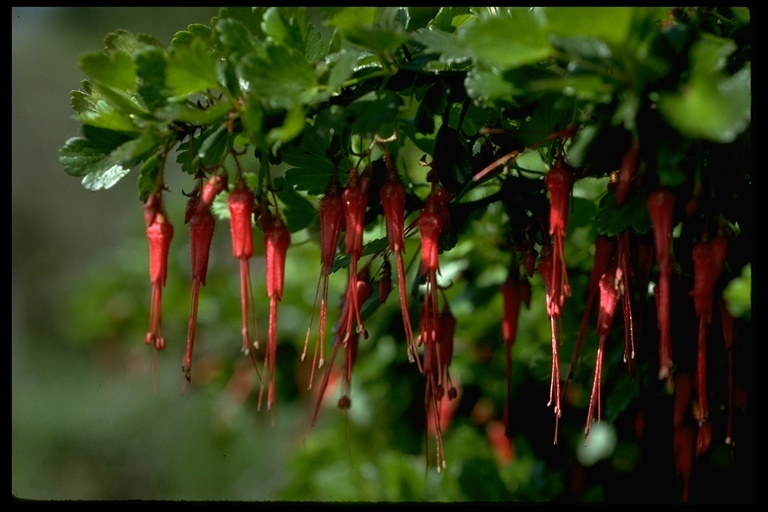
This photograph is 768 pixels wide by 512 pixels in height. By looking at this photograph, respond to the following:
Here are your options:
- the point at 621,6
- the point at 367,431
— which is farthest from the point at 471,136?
the point at 367,431

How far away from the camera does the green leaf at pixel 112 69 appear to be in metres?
0.63

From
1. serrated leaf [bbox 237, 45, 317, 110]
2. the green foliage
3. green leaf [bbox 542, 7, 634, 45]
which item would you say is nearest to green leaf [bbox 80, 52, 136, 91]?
the green foliage

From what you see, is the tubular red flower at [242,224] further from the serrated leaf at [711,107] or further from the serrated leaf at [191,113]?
the serrated leaf at [711,107]

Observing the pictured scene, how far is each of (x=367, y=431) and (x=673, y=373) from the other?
795 mm

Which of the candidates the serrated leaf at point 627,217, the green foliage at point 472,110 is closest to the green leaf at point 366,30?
the green foliage at point 472,110

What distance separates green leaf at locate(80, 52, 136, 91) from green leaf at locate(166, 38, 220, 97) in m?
0.04

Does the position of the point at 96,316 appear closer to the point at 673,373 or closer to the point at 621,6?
the point at 673,373

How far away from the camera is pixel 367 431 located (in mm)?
1538

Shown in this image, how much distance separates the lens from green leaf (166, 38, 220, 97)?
605 millimetres

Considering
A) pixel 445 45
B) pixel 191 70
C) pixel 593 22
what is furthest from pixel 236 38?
pixel 593 22

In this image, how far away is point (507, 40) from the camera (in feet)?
1.80

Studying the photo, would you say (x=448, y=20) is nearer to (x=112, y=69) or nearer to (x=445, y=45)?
(x=445, y=45)

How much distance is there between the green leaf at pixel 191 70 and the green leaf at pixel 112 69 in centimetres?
4

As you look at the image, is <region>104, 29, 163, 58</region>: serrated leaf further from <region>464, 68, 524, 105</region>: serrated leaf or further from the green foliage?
<region>464, 68, 524, 105</region>: serrated leaf
